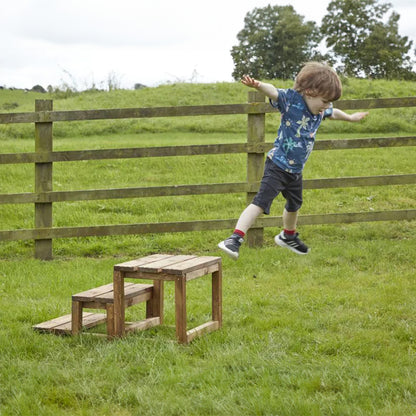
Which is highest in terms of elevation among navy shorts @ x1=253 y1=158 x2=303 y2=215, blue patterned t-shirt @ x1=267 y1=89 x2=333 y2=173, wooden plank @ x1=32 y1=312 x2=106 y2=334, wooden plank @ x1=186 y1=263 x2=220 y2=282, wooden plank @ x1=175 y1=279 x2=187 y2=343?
blue patterned t-shirt @ x1=267 y1=89 x2=333 y2=173

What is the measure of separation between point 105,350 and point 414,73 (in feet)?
166

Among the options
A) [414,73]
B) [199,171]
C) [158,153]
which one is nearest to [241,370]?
[158,153]

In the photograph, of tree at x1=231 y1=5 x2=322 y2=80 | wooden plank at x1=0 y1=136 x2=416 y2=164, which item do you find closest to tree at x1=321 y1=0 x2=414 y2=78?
tree at x1=231 y1=5 x2=322 y2=80

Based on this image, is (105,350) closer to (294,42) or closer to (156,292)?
(156,292)

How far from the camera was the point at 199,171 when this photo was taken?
40.9ft

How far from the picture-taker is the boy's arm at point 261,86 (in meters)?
4.86

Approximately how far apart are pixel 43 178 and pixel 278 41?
5345cm

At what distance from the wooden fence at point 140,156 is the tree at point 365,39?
48000 mm

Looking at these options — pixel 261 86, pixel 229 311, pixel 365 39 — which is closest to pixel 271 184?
pixel 261 86

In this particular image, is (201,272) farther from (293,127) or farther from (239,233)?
(293,127)

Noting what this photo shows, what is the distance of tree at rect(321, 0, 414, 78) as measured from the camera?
56.2 m

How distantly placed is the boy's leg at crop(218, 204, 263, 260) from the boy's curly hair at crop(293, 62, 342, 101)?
3.14 feet

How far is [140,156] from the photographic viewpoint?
8.76 m

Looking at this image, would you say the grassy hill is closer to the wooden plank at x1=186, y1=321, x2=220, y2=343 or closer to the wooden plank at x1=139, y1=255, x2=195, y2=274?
the wooden plank at x1=139, y1=255, x2=195, y2=274
